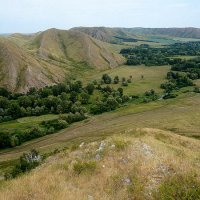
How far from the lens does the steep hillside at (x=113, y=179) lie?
59.7 feet

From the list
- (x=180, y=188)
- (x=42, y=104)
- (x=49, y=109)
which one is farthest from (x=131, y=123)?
(x=180, y=188)

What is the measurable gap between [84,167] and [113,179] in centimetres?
274

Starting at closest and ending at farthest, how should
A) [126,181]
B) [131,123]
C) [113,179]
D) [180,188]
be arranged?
1. [180,188]
2. [126,181]
3. [113,179]
4. [131,123]

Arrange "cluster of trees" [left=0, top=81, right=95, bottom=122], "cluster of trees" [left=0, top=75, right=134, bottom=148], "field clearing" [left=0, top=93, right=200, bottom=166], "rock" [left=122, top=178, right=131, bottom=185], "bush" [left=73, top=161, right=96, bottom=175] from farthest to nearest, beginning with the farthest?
1. "cluster of trees" [left=0, top=81, right=95, bottom=122]
2. "cluster of trees" [left=0, top=75, right=134, bottom=148]
3. "field clearing" [left=0, top=93, right=200, bottom=166]
4. "bush" [left=73, top=161, right=96, bottom=175]
5. "rock" [left=122, top=178, right=131, bottom=185]

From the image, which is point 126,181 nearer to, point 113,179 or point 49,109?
point 113,179

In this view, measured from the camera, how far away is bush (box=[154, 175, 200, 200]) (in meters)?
17.2

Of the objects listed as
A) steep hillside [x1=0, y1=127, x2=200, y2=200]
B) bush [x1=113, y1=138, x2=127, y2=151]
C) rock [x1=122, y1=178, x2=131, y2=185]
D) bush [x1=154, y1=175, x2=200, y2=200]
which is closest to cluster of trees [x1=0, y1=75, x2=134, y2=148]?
bush [x1=113, y1=138, x2=127, y2=151]

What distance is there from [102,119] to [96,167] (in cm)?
12729

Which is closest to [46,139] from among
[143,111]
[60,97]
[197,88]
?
[143,111]

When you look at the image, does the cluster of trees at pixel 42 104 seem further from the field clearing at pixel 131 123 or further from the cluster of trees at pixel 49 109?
the field clearing at pixel 131 123

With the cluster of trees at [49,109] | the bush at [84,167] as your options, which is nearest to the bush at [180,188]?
the bush at [84,167]

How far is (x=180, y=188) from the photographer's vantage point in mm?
17922

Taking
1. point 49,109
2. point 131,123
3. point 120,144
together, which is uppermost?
point 120,144

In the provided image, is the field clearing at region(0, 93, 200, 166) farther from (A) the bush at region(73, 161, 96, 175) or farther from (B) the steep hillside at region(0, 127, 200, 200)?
(A) the bush at region(73, 161, 96, 175)
